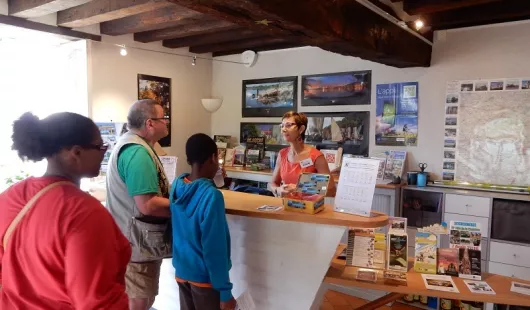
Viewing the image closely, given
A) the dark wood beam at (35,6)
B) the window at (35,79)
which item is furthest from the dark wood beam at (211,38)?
the dark wood beam at (35,6)

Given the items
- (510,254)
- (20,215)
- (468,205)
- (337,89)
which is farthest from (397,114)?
(20,215)

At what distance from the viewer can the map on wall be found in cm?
361

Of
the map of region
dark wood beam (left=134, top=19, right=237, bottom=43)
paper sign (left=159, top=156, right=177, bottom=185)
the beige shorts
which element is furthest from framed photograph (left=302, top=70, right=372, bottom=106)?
the beige shorts

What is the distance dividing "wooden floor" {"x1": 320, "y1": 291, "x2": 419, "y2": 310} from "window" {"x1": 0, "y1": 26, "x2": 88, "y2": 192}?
3116 mm

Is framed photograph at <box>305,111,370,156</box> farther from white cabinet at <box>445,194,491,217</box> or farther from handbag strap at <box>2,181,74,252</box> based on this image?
handbag strap at <box>2,181,74,252</box>

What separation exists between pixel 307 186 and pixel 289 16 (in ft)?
2.91

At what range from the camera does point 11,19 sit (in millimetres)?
3576

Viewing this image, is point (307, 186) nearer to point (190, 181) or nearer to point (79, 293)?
point (190, 181)

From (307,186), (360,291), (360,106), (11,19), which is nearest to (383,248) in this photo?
(307,186)

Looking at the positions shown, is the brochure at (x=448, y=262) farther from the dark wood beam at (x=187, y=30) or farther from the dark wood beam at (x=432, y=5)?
the dark wood beam at (x=187, y=30)

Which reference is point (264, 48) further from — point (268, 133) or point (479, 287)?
point (479, 287)

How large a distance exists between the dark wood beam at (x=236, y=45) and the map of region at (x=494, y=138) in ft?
7.08

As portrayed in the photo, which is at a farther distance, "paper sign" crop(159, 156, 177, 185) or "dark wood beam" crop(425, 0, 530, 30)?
"dark wood beam" crop(425, 0, 530, 30)

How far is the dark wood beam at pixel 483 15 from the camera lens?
3275 mm
